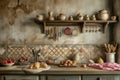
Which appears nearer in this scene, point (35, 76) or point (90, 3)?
point (35, 76)

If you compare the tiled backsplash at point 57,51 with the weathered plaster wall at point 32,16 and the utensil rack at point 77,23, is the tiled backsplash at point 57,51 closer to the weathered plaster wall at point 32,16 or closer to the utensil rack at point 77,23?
the weathered plaster wall at point 32,16

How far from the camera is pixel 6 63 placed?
3553mm

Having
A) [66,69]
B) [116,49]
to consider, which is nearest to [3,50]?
[66,69]

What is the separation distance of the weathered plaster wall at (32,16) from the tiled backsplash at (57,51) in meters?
0.09

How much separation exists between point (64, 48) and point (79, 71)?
872mm

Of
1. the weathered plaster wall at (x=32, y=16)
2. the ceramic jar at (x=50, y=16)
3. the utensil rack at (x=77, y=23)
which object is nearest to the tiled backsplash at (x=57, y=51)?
the weathered plaster wall at (x=32, y=16)

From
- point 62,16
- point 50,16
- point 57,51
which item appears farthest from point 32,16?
point 57,51

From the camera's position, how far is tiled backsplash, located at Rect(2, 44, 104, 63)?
13.0ft

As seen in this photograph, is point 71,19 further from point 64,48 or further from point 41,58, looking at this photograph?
point 41,58

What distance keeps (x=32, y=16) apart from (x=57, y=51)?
0.78m

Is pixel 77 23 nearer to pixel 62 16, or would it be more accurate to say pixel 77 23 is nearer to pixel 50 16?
pixel 62 16

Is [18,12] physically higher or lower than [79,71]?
higher

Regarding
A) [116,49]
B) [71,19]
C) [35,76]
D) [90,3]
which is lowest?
[35,76]

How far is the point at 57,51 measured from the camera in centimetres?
399
